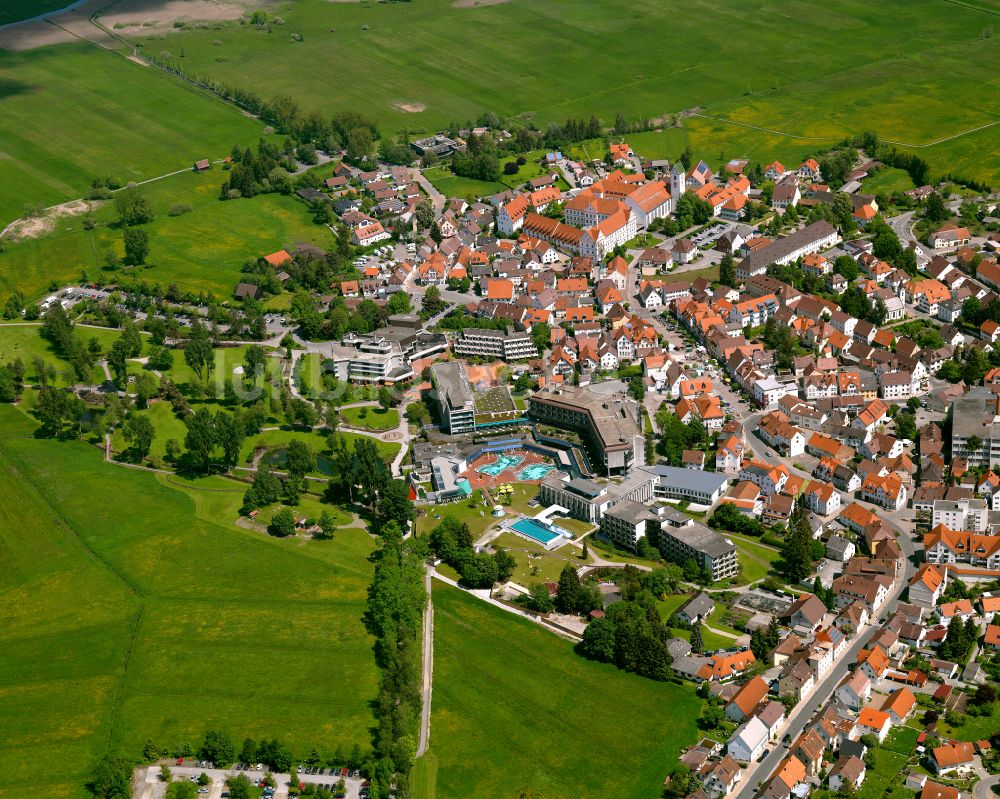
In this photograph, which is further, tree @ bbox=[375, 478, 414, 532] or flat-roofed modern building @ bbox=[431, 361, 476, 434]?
flat-roofed modern building @ bbox=[431, 361, 476, 434]

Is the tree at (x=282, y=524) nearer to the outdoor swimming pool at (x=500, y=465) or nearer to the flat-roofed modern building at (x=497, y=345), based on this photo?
the outdoor swimming pool at (x=500, y=465)

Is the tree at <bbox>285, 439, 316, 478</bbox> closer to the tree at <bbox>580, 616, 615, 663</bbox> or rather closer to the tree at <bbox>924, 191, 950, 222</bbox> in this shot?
the tree at <bbox>580, 616, 615, 663</bbox>

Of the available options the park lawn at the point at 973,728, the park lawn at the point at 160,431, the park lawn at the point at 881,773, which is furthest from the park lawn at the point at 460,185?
the park lawn at the point at 881,773

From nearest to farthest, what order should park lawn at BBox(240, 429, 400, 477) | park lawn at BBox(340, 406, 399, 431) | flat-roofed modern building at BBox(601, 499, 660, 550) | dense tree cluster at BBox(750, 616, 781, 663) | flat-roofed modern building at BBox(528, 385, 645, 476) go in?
1. dense tree cluster at BBox(750, 616, 781, 663)
2. flat-roofed modern building at BBox(601, 499, 660, 550)
3. flat-roofed modern building at BBox(528, 385, 645, 476)
4. park lawn at BBox(240, 429, 400, 477)
5. park lawn at BBox(340, 406, 399, 431)

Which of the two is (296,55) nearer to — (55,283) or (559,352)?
(55,283)

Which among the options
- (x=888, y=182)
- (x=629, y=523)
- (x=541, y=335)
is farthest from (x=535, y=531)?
(x=888, y=182)

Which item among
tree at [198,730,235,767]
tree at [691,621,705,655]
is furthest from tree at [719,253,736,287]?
tree at [198,730,235,767]

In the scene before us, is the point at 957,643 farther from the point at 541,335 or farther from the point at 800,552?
the point at 541,335
